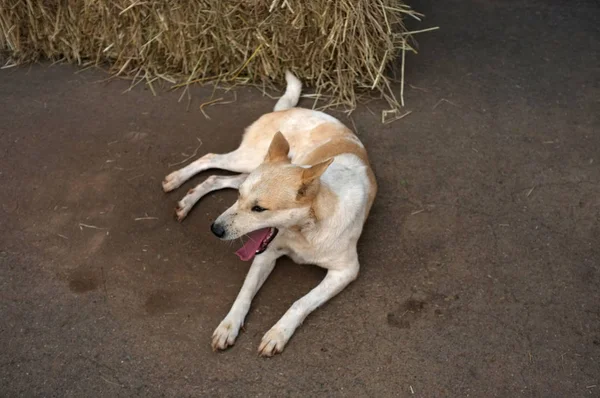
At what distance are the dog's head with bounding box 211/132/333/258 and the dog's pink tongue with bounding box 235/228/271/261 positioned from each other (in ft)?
0.47

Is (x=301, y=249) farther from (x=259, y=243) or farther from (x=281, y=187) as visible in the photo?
(x=281, y=187)

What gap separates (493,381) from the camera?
2.92 metres

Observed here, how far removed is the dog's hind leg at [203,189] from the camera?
12.2 ft

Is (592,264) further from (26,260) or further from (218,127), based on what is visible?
(26,260)

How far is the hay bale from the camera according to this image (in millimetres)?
4469

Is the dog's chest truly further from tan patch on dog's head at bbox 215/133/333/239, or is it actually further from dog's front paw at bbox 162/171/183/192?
dog's front paw at bbox 162/171/183/192

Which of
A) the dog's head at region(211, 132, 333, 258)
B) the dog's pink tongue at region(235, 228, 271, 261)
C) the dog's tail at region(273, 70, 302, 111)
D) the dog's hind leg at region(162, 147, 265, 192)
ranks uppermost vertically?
the dog's head at region(211, 132, 333, 258)

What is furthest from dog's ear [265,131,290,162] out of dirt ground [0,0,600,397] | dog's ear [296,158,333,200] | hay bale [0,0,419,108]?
hay bale [0,0,419,108]

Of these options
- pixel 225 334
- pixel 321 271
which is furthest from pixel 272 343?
pixel 321 271

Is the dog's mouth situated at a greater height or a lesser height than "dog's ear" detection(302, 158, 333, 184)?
lesser

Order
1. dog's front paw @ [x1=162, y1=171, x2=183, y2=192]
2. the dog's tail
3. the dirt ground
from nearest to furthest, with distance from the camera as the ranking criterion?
the dirt ground < dog's front paw @ [x1=162, y1=171, x2=183, y2=192] < the dog's tail

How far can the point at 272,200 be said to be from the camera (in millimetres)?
2826

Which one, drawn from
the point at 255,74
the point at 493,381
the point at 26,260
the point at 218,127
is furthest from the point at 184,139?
the point at 493,381

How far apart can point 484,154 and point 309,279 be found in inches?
70.4
